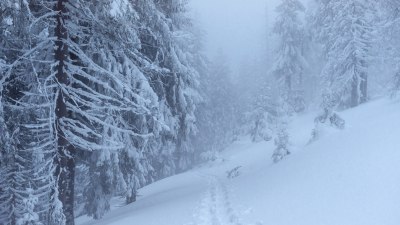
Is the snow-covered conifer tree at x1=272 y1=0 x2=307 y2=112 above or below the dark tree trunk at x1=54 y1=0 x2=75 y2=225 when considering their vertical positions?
above

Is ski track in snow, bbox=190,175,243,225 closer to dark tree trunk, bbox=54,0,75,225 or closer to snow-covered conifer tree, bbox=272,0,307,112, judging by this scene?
dark tree trunk, bbox=54,0,75,225

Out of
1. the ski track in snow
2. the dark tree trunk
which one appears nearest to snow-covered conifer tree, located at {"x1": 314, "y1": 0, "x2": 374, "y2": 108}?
the ski track in snow

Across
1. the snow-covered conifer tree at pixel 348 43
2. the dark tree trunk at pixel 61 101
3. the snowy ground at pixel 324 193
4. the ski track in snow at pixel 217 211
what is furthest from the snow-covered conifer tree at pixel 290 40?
the dark tree trunk at pixel 61 101

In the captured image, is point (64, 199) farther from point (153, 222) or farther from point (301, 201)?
point (301, 201)

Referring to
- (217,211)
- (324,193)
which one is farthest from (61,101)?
(324,193)

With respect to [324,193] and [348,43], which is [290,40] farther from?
[324,193]

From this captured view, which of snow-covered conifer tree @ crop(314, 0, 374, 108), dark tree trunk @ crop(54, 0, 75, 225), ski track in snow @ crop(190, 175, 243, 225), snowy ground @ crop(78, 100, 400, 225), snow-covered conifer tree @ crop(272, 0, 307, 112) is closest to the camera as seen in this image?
snowy ground @ crop(78, 100, 400, 225)

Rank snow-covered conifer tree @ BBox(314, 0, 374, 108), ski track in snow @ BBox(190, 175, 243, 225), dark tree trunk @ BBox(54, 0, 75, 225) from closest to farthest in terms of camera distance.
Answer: dark tree trunk @ BBox(54, 0, 75, 225) → ski track in snow @ BBox(190, 175, 243, 225) → snow-covered conifer tree @ BBox(314, 0, 374, 108)

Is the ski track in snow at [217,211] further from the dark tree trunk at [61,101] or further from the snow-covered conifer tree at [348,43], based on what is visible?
the snow-covered conifer tree at [348,43]

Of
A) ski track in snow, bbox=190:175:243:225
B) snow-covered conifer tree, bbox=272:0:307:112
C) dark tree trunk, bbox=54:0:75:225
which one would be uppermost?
snow-covered conifer tree, bbox=272:0:307:112

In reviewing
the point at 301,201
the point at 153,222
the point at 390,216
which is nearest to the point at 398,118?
the point at 301,201

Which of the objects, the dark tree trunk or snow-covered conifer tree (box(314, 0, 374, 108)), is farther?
snow-covered conifer tree (box(314, 0, 374, 108))

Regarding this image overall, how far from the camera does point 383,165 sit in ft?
29.5

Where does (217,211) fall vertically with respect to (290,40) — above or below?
below
